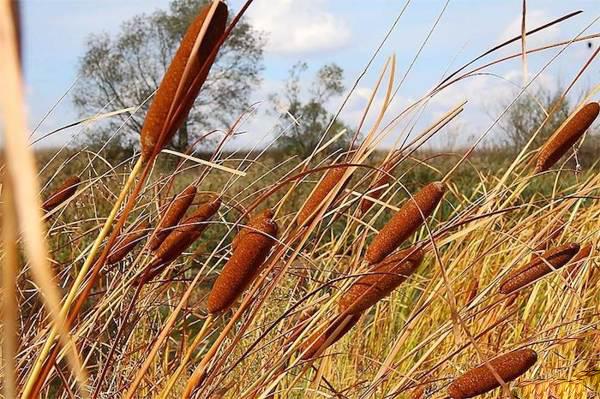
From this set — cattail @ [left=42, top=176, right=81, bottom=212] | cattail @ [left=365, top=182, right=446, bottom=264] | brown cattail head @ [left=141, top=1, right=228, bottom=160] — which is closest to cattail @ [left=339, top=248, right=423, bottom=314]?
cattail @ [left=365, top=182, right=446, bottom=264]

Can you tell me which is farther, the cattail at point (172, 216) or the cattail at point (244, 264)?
the cattail at point (172, 216)

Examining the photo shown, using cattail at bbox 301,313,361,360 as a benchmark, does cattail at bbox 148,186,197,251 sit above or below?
above

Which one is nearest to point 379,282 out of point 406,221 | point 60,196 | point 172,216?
point 406,221

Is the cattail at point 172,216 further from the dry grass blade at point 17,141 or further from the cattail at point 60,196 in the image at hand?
Result: the dry grass blade at point 17,141

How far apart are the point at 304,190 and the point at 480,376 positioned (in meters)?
5.62

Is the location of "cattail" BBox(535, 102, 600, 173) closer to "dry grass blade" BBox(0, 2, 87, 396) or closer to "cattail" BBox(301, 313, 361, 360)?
"cattail" BBox(301, 313, 361, 360)

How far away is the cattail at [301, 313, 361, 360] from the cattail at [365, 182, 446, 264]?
71mm

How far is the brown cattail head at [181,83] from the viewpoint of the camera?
44 cm

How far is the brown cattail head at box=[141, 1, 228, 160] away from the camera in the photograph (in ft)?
1.46

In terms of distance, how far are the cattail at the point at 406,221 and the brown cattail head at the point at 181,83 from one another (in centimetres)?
23

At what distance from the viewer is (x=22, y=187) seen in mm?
208

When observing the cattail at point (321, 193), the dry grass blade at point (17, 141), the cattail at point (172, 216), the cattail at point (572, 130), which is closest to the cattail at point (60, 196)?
the cattail at point (172, 216)

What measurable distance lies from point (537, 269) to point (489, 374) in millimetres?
170

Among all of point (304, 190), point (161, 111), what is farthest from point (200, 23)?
point (304, 190)
